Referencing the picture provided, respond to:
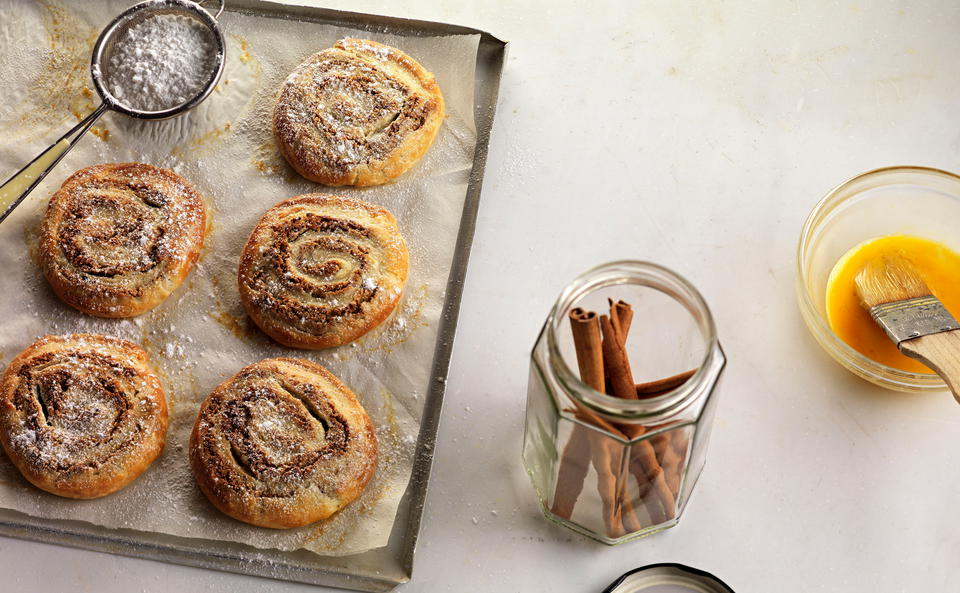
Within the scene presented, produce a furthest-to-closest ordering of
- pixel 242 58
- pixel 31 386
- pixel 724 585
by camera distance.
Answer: pixel 242 58 → pixel 31 386 → pixel 724 585

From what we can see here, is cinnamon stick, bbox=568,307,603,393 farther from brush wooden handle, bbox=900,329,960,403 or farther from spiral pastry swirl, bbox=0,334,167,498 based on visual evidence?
spiral pastry swirl, bbox=0,334,167,498

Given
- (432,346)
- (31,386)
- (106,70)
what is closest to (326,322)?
(432,346)

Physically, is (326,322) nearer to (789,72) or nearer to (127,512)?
(127,512)

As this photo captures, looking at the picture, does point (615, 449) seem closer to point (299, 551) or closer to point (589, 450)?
point (589, 450)

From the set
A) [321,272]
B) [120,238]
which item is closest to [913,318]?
[321,272]

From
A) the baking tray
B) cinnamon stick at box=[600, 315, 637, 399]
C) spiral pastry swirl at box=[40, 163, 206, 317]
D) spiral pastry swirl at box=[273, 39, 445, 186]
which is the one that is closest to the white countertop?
the baking tray

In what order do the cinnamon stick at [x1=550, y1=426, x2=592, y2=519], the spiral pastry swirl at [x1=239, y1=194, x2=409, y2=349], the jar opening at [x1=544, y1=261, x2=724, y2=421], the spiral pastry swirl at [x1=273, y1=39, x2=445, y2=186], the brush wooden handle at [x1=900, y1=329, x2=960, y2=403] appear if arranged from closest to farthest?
the jar opening at [x1=544, y1=261, x2=724, y2=421], the cinnamon stick at [x1=550, y1=426, x2=592, y2=519], the brush wooden handle at [x1=900, y1=329, x2=960, y2=403], the spiral pastry swirl at [x1=239, y1=194, x2=409, y2=349], the spiral pastry swirl at [x1=273, y1=39, x2=445, y2=186]

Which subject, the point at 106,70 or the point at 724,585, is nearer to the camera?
the point at 724,585
